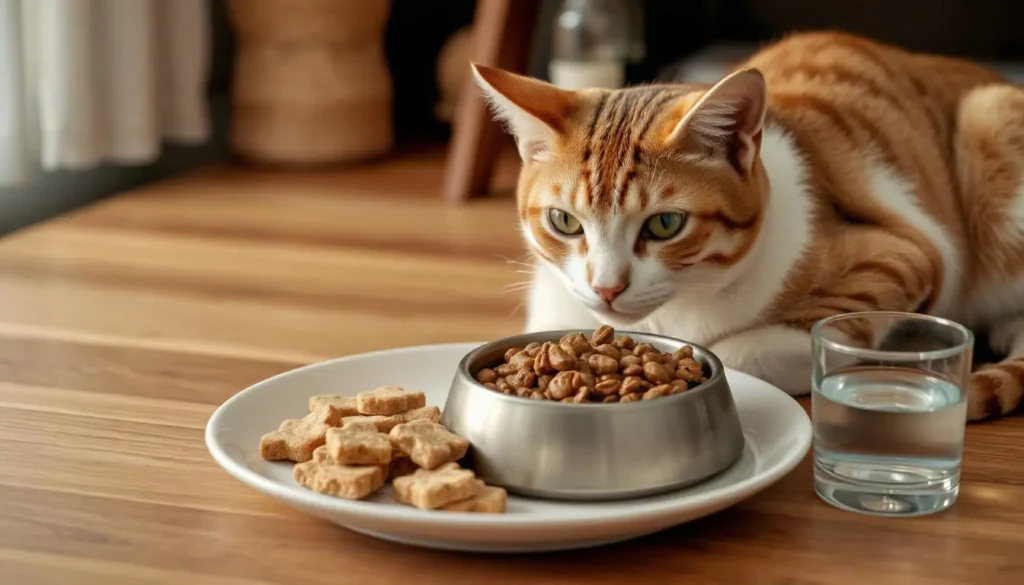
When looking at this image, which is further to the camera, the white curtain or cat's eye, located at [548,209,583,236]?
the white curtain

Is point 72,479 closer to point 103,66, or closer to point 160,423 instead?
point 160,423

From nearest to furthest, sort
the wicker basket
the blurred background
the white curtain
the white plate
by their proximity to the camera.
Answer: the white plate < the white curtain < the blurred background < the wicker basket

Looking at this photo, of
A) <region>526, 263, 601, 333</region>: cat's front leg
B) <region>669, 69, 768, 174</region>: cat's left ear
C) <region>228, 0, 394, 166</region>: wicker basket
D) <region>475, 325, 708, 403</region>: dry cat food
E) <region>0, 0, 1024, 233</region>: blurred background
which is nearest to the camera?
<region>475, 325, 708, 403</region>: dry cat food

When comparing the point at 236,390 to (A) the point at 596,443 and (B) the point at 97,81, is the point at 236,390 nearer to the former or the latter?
(A) the point at 596,443

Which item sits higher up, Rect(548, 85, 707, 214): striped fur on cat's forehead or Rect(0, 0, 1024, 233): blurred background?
Rect(548, 85, 707, 214): striped fur on cat's forehead

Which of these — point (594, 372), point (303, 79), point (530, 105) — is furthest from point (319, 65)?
point (594, 372)

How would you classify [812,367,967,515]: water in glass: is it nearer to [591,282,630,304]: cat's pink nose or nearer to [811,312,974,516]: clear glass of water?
[811,312,974,516]: clear glass of water

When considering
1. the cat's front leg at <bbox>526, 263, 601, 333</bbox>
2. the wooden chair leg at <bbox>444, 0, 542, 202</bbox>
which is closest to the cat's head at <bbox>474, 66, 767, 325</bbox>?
the cat's front leg at <bbox>526, 263, 601, 333</bbox>
